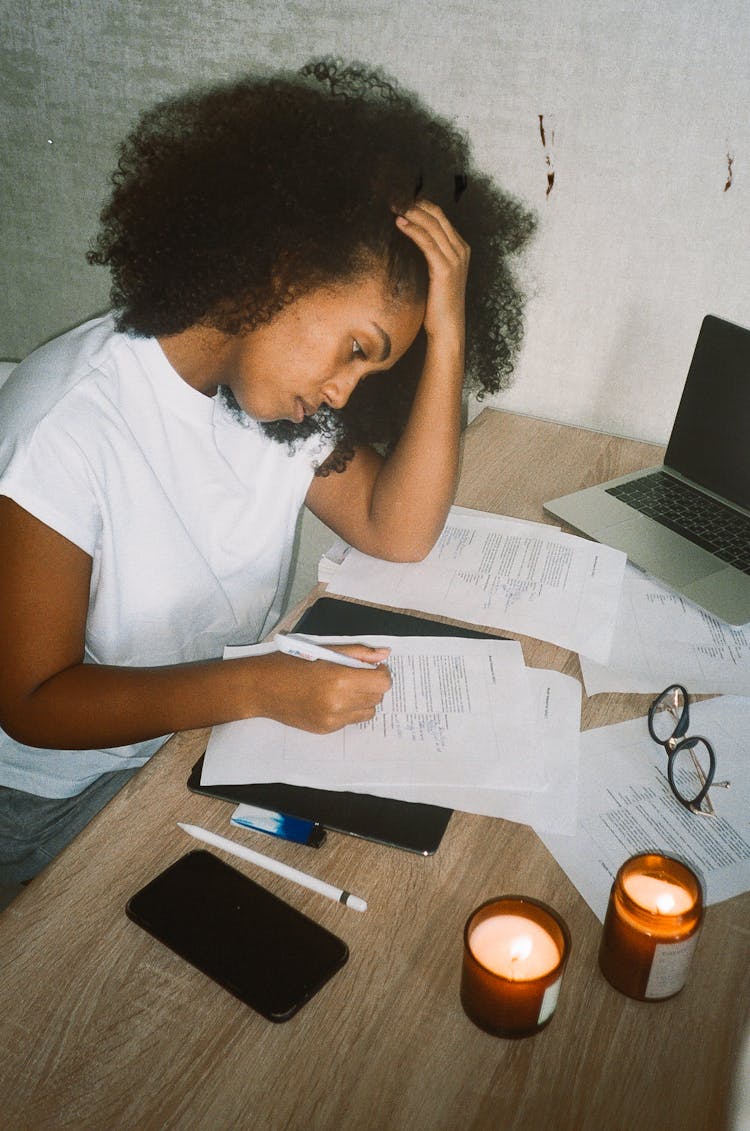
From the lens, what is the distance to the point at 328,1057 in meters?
0.56

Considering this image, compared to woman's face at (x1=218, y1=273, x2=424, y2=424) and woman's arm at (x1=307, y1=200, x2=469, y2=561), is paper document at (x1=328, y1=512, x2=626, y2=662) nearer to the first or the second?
woman's arm at (x1=307, y1=200, x2=469, y2=561)

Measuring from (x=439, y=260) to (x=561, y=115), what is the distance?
51 centimetres

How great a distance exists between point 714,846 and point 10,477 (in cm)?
71

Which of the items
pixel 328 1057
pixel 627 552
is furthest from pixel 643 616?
pixel 328 1057

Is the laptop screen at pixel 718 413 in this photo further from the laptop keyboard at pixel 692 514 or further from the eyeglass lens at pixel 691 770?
the eyeglass lens at pixel 691 770

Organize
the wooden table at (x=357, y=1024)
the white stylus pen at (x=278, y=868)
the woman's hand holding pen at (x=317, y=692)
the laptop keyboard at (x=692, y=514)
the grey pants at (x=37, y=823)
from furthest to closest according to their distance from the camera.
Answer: the laptop keyboard at (x=692, y=514) < the grey pants at (x=37, y=823) < the woman's hand holding pen at (x=317, y=692) < the white stylus pen at (x=278, y=868) < the wooden table at (x=357, y=1024)

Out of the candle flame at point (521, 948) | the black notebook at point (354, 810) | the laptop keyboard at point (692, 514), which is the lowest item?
the black notebook at point (354, 810)

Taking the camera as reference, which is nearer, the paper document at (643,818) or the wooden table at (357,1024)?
the wooden table at (357,1024)

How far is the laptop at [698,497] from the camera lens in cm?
111

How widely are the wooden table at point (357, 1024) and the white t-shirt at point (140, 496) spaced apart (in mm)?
326

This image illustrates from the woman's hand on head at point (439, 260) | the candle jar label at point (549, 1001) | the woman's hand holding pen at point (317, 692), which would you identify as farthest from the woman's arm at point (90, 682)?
the woman's hand on head at point (439, 260)

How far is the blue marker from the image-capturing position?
704mm

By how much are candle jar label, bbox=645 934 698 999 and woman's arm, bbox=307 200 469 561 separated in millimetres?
615

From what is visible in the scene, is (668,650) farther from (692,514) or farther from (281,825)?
(281,825)
